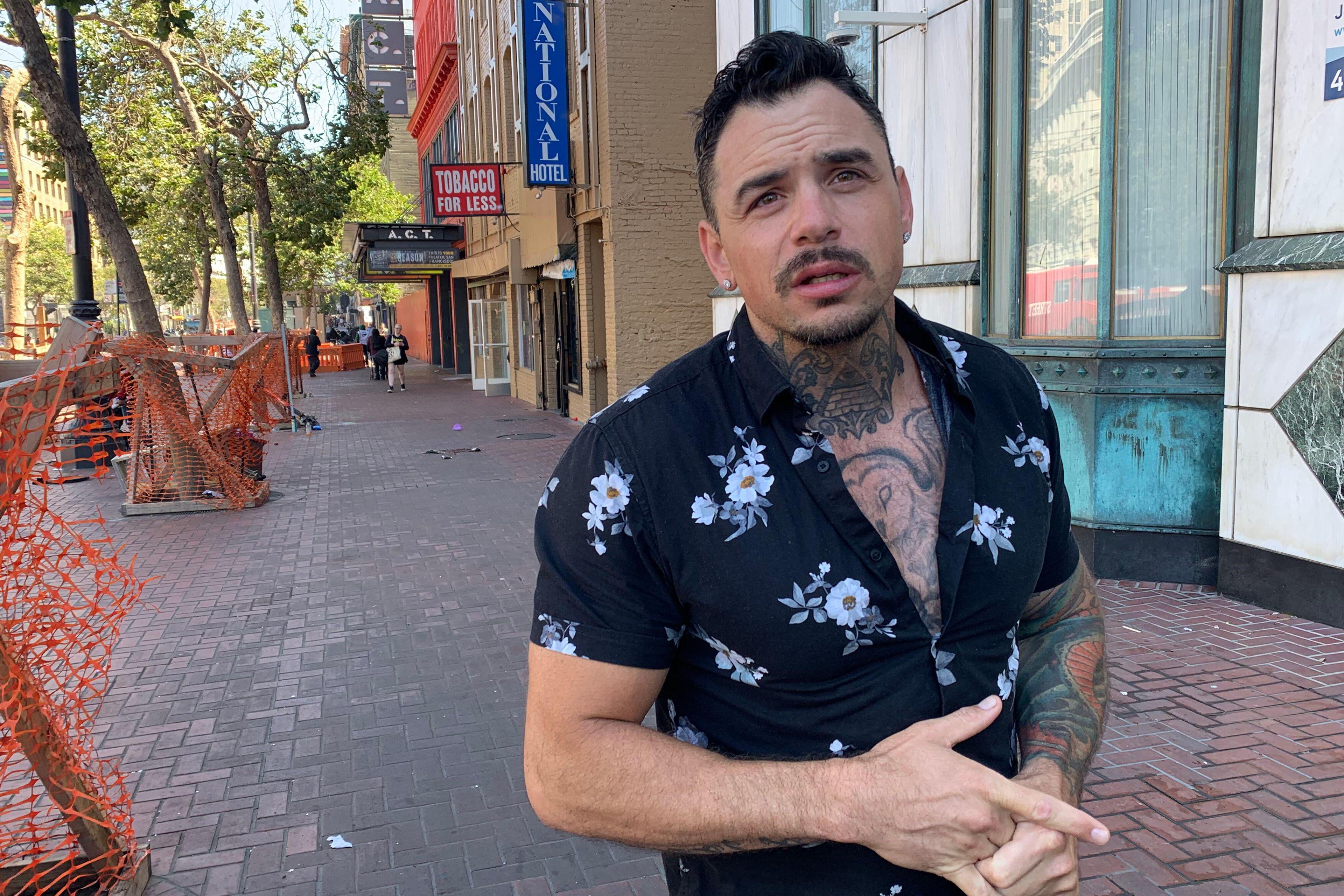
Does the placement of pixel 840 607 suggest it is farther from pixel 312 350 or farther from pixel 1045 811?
pixel 312 350

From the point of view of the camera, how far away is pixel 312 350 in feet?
117

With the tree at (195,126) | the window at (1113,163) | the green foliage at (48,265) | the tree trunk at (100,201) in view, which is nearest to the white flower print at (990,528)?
the window at (1113,163)

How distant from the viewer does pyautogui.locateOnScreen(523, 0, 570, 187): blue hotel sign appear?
15.5 m

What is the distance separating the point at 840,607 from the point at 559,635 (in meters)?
0.43

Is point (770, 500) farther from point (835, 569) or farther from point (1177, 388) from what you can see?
point (1177, 388)

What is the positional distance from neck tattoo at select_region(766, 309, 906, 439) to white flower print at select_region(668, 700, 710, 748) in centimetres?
55

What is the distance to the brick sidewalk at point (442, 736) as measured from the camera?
147 inches

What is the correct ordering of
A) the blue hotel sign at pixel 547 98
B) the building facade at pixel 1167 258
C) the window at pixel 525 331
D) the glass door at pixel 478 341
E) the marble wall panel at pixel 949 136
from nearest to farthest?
the building facade at pixel 1167 258 → the marble wall panel at pixel 949 136 → the blue hotel sign at pixel 547 98 → the window at pixel 525 331 → the glass door at pixel 478 341

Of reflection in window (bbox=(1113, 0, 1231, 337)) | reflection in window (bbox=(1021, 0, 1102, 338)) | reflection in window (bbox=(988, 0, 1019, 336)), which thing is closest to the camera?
reflection in window (bbox=(1113, 0, 1231, 337))

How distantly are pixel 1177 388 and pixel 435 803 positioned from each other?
505cm

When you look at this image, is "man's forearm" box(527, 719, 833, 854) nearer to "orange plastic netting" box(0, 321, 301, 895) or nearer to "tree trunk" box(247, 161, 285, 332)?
"orange plastic netting" box(0, 321, 301, 895)

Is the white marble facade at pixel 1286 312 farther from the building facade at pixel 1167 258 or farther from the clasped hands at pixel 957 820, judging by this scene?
the clasped hands at pixel 957 820

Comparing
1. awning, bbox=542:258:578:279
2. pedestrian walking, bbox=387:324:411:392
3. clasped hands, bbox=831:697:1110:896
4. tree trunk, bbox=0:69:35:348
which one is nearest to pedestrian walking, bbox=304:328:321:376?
pedestrian walking, bbox=387:324:411:392

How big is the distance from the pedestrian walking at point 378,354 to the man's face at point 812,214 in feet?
102
